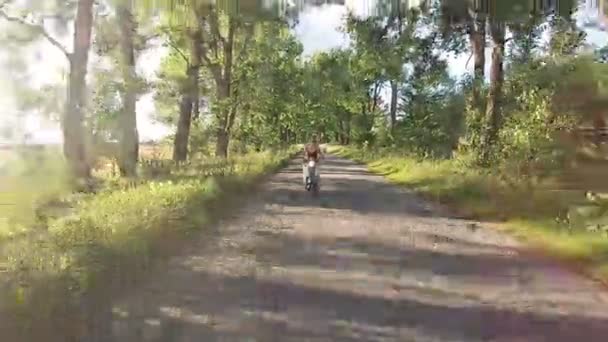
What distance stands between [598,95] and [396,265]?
379cm

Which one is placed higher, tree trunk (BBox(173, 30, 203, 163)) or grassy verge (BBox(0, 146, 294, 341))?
tree trunk (BBox(173, 30, 203, 163))

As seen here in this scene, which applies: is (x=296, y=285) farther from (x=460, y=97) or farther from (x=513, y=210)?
(x=460, y=97)

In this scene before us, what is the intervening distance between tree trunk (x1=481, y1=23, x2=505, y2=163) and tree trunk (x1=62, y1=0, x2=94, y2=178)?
1177 centimetres

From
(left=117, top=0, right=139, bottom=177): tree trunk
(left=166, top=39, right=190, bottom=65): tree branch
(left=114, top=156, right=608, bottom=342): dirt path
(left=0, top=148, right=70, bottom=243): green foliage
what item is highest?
(left=166, top=39, right=190, bottom=65): tree branch

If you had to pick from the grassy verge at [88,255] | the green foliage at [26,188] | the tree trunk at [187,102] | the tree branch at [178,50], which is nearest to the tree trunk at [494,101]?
the grassy verge at [88,255]

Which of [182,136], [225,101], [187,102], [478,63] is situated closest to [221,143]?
[225,101]

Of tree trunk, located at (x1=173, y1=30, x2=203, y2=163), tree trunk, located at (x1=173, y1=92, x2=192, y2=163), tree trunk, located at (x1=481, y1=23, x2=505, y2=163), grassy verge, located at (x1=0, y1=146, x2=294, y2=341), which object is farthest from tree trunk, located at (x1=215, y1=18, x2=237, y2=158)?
grassy verge, located at (x1=0, y1=146, x2=294, y2=341)

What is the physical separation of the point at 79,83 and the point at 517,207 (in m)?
10.0

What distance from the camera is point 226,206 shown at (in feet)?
64.4

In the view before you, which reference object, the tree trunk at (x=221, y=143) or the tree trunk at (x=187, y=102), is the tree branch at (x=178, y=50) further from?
the tree trunk at (x=221, y=143)

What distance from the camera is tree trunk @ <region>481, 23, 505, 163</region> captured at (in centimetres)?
2447

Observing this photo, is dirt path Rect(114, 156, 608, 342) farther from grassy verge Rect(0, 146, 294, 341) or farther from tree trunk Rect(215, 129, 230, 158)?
tree trunk Rect(215, 129, 230, 158)

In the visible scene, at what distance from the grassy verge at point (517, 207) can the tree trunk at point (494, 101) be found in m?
1.03

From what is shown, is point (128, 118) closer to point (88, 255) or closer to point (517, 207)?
point (517, 207)
